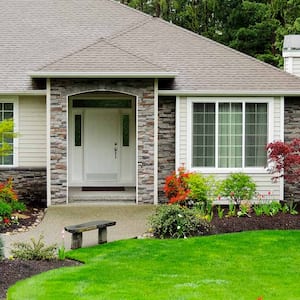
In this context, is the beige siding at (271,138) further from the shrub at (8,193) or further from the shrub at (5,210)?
the shrub at (5,210)

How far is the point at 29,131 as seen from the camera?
16875mm

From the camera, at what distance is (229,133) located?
16.6 meters

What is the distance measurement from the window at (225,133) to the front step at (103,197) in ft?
5.90

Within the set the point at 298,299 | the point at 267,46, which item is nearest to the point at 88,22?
the point at 298,299

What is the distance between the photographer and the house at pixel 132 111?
15.9 meters

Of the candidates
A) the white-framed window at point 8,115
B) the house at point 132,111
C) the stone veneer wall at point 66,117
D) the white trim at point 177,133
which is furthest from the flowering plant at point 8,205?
the white trim at point 177,133

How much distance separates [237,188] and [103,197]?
11.1 ft

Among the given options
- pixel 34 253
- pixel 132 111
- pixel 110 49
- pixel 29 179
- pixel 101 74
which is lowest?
pixel 34 253

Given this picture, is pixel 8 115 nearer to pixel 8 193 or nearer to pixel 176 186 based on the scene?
pixel 8 193

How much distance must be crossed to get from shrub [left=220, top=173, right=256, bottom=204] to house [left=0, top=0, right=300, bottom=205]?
0.89m

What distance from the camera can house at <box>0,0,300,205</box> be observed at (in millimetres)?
15922

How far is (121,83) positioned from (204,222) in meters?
4.58

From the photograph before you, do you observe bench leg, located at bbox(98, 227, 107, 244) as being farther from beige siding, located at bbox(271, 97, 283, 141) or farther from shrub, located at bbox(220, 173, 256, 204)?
beige siding, located at bbox(271, 97, 283, 141)

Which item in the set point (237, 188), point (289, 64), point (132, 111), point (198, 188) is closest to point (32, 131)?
point (132, 111)
